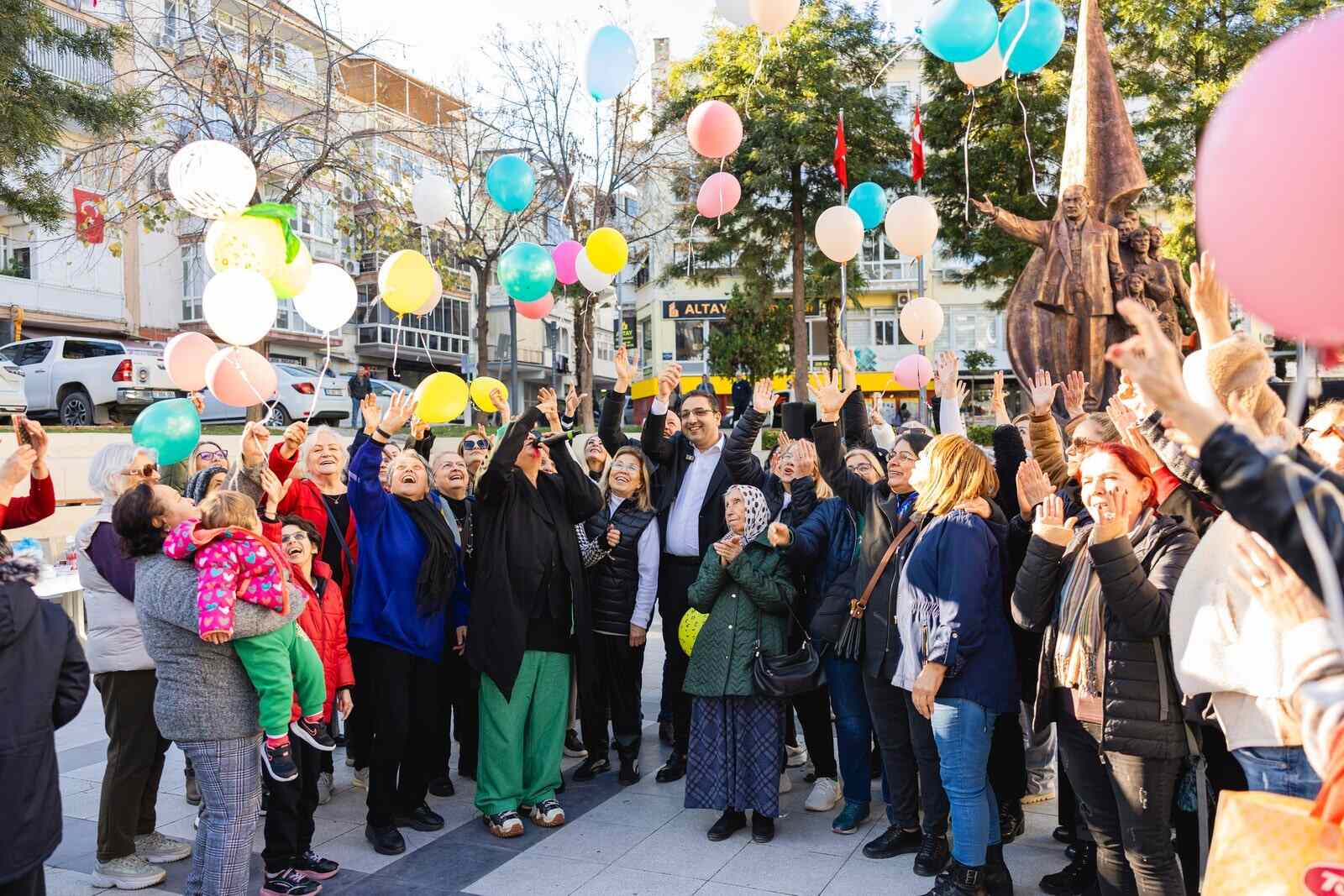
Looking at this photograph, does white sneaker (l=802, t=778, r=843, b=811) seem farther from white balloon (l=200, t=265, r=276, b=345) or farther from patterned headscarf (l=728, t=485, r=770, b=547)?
white balloon (l=200, t=265, r=276, b=345)

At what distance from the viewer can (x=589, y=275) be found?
7883 mm

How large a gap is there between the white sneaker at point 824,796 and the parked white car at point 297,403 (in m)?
14.3

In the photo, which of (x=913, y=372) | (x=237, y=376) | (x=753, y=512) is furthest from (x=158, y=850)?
(x=913, y=372)

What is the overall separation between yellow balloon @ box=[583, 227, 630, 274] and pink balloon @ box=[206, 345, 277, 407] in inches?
99.5

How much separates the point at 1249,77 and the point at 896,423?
20841mm

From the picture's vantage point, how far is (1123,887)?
3186mm

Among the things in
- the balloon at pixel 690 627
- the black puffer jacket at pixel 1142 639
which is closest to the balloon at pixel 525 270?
the balloon at pixel 690 627

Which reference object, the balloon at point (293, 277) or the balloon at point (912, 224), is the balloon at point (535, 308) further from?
the balloon at point (912, 224)

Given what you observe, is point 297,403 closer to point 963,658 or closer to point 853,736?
point 853,736

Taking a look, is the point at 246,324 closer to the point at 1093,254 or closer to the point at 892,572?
the point at 892,572

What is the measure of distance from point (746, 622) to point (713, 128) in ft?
13.6

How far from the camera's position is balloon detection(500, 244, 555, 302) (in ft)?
21.5

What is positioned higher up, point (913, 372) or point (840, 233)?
point (840, 233)

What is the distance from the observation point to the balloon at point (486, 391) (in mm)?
5398
